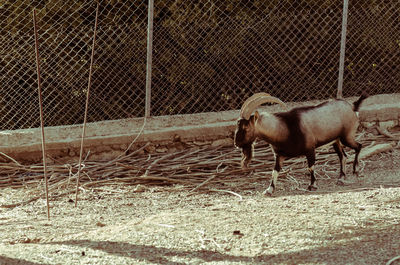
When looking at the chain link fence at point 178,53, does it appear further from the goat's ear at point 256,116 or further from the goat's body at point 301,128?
the goat's ear at point 256,116

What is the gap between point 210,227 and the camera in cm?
510

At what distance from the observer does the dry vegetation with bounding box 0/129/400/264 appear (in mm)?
4613

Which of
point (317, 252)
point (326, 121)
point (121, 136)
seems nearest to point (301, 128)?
point (326, 121)

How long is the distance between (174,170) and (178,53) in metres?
1.76

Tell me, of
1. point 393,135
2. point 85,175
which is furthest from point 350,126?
point 85,175

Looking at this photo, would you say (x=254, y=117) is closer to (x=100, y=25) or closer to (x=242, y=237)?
(x=242, y=237)

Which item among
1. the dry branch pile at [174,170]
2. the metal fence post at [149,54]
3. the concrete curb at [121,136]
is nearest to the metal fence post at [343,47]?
the dry branch pile at [174,170]

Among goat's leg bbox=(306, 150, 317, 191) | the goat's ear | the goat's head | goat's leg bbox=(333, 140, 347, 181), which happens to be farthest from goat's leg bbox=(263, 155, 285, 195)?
goat's leg bbox=(333, 140, 347, 181)

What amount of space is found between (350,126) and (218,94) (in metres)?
2.36

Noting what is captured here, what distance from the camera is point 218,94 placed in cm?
894

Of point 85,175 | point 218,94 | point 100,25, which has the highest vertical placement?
point 100,25

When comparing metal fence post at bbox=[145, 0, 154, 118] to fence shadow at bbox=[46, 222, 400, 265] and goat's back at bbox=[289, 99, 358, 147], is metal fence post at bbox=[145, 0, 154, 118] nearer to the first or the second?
goat's back at bbox=[289, 99, 358, 147]

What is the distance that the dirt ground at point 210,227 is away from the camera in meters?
4.56

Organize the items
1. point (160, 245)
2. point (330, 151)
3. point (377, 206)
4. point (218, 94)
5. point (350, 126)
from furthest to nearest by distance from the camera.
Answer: point (218, 94) → point (330, 151) → point (350, 126) → point (377, 206) → point (160, 245)
